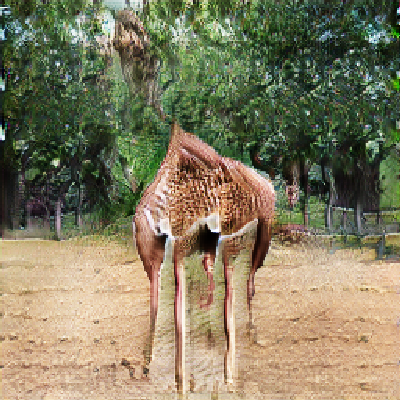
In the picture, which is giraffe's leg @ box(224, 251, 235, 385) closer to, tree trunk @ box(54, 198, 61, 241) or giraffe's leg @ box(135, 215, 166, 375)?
giraffe's leg @ box(135, 215, 166, 375)

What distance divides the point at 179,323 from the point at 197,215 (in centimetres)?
34

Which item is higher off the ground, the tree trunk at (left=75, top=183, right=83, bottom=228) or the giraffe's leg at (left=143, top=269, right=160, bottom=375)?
the tree trunk at (left=75, top=183, right=83, bottom=228)

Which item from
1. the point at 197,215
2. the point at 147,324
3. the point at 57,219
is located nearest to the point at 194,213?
the point at 197,215

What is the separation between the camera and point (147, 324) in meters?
1.50

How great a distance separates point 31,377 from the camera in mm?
1437

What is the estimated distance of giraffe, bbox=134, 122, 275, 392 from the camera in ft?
4.24

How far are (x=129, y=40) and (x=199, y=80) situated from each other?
30 cm

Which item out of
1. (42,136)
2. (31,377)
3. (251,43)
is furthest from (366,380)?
(42,136)

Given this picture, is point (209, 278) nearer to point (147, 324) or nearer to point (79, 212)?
point (147, 324)

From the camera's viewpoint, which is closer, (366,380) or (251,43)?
(366,380)

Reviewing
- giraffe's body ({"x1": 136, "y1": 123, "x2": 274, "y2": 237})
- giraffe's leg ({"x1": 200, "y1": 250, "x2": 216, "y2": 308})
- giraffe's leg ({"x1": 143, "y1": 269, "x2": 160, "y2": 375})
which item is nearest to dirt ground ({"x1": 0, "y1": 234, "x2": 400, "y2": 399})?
giraffe's leg ({"x1": 143, "y1": 269, "x2": 160, "y2": 375})

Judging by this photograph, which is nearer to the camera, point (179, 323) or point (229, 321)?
point (179, 323)

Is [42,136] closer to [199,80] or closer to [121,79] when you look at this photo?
[121,79]

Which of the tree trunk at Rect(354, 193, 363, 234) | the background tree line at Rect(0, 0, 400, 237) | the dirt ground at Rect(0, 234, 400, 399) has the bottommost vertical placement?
the dirt ground at Rect(0, 234, 400, 399)
